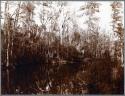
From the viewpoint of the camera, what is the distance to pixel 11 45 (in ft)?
22.3

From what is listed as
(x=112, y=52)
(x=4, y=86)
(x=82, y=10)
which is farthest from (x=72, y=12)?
(x=4, y=86)

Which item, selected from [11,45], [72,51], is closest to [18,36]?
[11,45]

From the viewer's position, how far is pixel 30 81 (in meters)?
6.81

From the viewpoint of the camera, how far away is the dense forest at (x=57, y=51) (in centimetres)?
678

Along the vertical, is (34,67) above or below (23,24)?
below

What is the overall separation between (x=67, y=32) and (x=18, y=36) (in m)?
0.49

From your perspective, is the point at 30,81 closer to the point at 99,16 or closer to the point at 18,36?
the point at 18,36

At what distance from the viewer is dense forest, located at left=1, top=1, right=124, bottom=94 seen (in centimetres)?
678

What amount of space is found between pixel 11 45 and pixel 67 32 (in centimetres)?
57

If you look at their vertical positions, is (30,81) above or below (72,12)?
below

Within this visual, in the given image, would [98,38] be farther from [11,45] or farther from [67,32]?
[11,45]

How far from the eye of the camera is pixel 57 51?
268 inches

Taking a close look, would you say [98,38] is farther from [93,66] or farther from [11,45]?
[11,45]

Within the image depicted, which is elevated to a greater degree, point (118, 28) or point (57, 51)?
point (118, 28)
